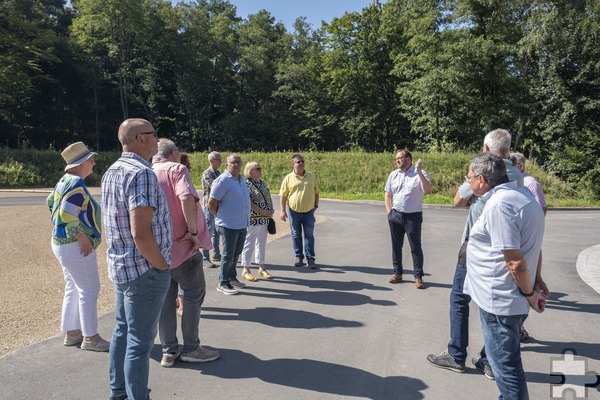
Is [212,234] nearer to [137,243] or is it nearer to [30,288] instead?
[30,288]

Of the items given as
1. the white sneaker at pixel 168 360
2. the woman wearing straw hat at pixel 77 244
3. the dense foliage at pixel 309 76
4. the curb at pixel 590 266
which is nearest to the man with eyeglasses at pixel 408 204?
the curb at pixel 590 266

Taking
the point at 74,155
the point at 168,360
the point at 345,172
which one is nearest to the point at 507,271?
the point at 168,360

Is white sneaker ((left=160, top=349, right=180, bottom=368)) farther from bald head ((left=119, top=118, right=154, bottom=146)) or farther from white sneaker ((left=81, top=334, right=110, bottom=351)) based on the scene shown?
bald head ((left=119, top=118, right=154, bottom=146))

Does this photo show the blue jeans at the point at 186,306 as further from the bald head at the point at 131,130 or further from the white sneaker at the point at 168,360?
the bald head at the point at 131,130

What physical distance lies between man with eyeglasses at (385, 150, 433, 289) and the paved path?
1.82 ft

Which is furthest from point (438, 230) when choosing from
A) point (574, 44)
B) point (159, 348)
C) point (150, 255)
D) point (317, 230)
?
point (574, 44)

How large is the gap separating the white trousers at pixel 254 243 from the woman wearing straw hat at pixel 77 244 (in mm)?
2910

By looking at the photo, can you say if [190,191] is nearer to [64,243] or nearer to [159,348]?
[64,243]

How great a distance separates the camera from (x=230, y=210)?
20.2ft

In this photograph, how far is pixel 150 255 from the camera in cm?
305

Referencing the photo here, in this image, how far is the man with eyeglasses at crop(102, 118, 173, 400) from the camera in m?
3.04

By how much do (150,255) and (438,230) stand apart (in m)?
10.5

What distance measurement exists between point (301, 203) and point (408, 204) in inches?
79.4

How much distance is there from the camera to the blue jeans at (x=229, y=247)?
6.16 meters
